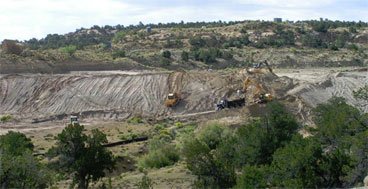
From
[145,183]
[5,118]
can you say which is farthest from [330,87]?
[145,183]

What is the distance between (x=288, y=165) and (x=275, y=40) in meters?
97.2

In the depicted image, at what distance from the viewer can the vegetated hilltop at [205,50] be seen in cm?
8275

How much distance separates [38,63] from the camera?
262 feet

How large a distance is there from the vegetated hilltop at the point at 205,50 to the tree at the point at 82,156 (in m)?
47.7

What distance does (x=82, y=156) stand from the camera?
31.0m

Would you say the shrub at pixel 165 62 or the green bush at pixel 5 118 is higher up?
the shrub at pixel 165 62

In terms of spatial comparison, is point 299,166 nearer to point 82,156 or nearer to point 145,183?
point 145,183

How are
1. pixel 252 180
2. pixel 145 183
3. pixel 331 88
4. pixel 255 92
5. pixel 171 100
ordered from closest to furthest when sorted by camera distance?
1. pixel 252 180
2. pixel 145 183
3. pixel 255 92
4. pixel 171 100
5. pixel 331 88

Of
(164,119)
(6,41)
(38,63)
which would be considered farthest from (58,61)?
(164,119)

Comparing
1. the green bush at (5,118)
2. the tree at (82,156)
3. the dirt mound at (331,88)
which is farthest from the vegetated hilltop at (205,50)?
the tree at (82,156)

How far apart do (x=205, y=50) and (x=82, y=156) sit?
76109 millimetres

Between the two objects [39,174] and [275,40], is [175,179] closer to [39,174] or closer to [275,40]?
[39,174]

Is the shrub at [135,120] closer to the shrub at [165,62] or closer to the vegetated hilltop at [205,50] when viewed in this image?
the vegetated hilltop at [205,50]

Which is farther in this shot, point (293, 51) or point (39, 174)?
point (293, 51)
